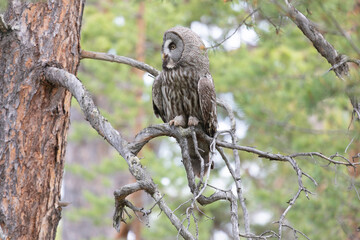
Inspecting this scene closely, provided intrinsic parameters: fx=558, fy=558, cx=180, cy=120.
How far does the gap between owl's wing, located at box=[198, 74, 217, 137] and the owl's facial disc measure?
1.06 feet

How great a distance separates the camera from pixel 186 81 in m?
4.93

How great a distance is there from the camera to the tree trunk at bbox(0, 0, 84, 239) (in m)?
3.80

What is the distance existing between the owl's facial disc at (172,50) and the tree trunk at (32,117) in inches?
42.6

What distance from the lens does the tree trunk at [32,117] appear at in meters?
3.80

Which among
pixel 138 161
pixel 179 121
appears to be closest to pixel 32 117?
pixel 138 161

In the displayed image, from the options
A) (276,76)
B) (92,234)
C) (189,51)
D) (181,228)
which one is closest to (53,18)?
(189,51)

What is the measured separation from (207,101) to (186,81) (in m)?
0.30

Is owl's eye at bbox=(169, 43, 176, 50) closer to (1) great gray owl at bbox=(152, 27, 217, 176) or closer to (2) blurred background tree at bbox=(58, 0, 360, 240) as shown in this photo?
(1) great gray owl at bbox=(152, 27, 217, 176)

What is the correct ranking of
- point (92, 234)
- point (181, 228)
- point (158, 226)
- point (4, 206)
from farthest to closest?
point (92, 234)
point (158, 226)
point (4, 206)
point (181, 228)

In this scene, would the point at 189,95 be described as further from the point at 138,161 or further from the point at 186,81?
the point at 138,161

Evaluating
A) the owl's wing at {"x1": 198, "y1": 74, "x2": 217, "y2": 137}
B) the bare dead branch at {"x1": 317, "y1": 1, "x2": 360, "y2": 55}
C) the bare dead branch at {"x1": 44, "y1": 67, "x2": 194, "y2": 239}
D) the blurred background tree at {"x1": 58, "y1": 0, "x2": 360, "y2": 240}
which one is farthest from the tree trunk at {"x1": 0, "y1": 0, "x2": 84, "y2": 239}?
the blurred background tree at {"x1": 58, "y1": 0, "x2": 360, "y2": 240}

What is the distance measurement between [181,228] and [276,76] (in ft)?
24.8

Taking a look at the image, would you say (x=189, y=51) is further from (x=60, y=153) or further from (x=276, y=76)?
(x=276, y=76)

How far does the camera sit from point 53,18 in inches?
159
